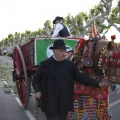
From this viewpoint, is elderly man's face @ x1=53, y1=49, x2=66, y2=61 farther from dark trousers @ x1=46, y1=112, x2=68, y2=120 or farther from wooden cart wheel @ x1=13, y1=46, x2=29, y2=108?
wooden cart wheel @ x1=13, y1=46, x2=29, y2=108

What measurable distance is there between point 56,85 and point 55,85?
13 mm

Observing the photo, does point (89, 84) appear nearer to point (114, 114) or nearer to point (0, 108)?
point (114, 114)

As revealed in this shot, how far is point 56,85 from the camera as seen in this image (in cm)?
384

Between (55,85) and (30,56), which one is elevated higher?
(30,56)

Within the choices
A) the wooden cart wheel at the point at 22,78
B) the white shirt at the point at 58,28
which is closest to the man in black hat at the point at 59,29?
the white shirt at the point at 58,28

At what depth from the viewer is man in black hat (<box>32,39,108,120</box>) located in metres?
3.84

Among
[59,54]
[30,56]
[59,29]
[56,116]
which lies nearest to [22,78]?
[30,56]

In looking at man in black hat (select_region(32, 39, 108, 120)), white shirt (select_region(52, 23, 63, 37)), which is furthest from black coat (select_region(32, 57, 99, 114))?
white shirt (select_region(52, 23, 63, 37))

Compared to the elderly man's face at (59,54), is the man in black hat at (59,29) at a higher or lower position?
higher

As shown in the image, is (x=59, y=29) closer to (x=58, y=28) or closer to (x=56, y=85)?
(x=58, y=28)

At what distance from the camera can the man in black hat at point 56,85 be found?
3.84 m

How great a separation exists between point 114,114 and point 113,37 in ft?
10.9

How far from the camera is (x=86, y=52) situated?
428 centimetres

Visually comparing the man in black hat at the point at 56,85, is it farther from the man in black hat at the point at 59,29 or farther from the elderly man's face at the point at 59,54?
the man in black hat at the point at 59,29
